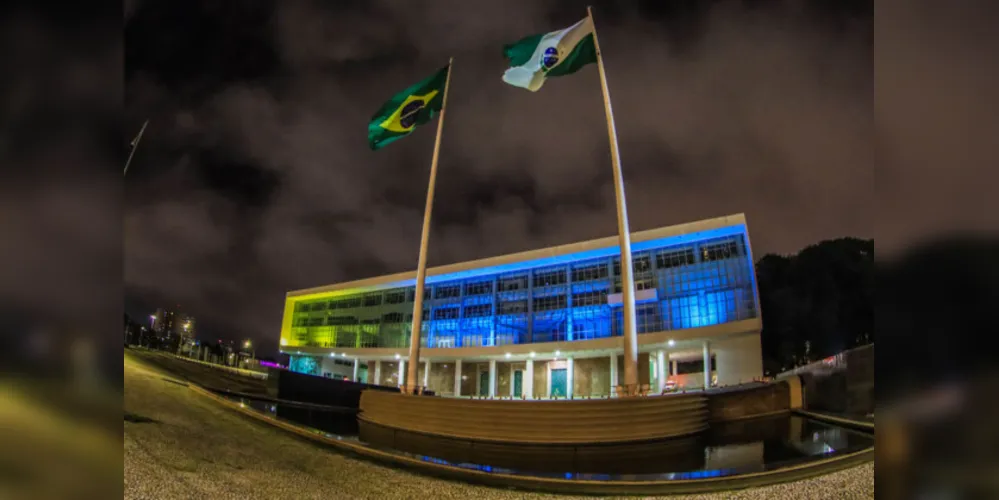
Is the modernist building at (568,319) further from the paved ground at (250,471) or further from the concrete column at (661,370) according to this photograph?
the paved ground at (250,471)

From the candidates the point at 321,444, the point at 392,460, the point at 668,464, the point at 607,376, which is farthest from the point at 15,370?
the point at 607,376

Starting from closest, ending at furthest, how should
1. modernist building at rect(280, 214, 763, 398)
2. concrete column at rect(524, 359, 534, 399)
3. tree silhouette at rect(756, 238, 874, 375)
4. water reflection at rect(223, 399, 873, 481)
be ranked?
water reflection at rect(223, 399, 873, 481) → modernist building at rect(280, 214, 763, 398) → tree silhouette at rect(756, 238, 874, 375) → concrete column at rect(524, 359, 534, 399)

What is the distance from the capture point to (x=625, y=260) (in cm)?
1240

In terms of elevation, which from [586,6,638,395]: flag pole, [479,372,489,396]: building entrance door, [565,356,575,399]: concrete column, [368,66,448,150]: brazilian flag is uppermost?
[368,66,448,150]: brazilian flag

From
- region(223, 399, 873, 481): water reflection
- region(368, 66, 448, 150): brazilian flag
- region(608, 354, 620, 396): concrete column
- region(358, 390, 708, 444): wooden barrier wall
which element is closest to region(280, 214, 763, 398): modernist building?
region(608, 354, 620, 396): concrete column

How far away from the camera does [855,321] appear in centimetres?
4019

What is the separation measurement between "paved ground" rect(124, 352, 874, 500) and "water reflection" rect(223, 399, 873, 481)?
715 mm

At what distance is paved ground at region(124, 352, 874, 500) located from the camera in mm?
4711

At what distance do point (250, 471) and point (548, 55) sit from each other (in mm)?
11861

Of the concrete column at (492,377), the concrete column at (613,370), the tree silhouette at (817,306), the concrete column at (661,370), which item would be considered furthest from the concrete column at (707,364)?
the concrete column at (492,377)

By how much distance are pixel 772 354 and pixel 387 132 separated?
4218cm

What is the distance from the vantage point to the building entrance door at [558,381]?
43312 mm

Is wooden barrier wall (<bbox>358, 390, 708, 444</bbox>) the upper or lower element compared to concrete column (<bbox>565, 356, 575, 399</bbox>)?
upper

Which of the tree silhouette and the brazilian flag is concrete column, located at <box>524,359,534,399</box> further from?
the brazilian flag
